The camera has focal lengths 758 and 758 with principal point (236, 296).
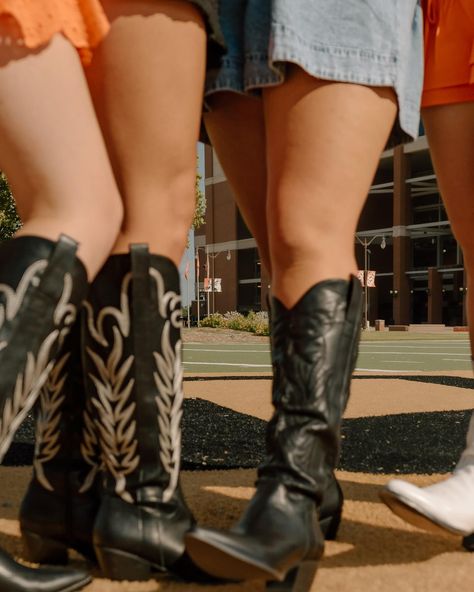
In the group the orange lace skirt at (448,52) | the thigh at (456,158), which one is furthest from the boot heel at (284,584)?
the orange lace skirt at (448,52)

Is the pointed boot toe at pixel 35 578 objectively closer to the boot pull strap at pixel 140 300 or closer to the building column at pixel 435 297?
the boot pull strap at pixel 140 300

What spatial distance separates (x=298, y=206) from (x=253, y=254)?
157ft

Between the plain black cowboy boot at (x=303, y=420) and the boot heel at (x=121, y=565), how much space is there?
22 centimetres

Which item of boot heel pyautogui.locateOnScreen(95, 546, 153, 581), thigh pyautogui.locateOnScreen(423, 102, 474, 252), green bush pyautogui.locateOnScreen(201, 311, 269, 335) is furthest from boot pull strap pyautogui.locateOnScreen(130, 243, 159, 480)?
green bush pyautogui.locateOnScreen(201, 311, 269, 335)

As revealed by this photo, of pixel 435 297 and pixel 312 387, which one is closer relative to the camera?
pixel 312 387

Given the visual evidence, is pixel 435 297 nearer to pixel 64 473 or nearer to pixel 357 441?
pixel 357 441

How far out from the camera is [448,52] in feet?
5.84

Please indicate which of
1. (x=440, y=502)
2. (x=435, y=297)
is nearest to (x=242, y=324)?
(x=435, y=297)

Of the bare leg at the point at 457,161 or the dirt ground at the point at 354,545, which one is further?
the bare leg at the point at 457,161

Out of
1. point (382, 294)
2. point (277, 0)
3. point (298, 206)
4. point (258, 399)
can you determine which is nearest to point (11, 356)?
point (298, 206)

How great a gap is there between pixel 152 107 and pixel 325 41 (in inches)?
13.3

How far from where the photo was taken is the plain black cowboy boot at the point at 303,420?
1235 mm

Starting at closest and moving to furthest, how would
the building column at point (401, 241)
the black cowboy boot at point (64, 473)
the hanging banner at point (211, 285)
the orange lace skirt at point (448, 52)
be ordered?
the black cowboy boot at point (64, 473), the orange lace skirt at point (448, 52), the building column at point (401, 241), the hanging banner at point (211, 285)

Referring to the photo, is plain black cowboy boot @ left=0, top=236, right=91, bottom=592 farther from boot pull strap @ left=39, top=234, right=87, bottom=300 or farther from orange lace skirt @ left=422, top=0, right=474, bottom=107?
orange lace skirt @ left=422, top=0, right=474, bottom=107
